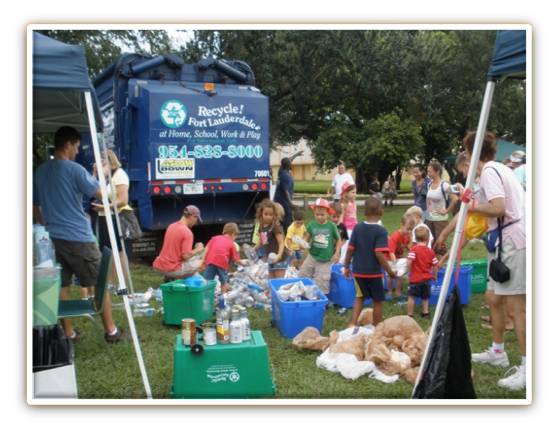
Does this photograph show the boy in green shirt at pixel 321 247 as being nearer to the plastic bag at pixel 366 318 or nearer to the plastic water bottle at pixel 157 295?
the plastic bag at pixel 366 318

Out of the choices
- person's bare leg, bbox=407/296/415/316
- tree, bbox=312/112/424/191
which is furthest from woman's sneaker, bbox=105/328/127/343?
tree, bbox=312/112/424/191

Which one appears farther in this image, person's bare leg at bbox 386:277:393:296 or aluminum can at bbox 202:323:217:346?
person's bare leg at bbox 386:277:393:296

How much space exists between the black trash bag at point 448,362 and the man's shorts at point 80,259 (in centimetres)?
262

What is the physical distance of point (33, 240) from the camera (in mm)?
3578

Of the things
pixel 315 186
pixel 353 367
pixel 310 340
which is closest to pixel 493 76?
pixel 353 367

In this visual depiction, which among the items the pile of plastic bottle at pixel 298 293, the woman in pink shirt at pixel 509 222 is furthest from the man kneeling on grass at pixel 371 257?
the woman in pink shirt at pixel 509 222

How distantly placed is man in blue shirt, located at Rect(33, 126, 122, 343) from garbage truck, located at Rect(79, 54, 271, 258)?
2942mm

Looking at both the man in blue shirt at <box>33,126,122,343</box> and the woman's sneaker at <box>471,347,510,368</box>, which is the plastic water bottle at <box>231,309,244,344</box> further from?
the woman's sneaker at <box>471,347,510,368</box>

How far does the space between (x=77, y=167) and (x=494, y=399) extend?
3.37m

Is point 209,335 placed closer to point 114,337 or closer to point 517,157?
point 114,337

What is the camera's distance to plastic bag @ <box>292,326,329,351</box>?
15.0ft

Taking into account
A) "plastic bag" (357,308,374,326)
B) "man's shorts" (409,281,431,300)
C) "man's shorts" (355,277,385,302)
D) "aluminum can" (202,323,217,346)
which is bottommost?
"plastic bag" (357,308,374,326)
